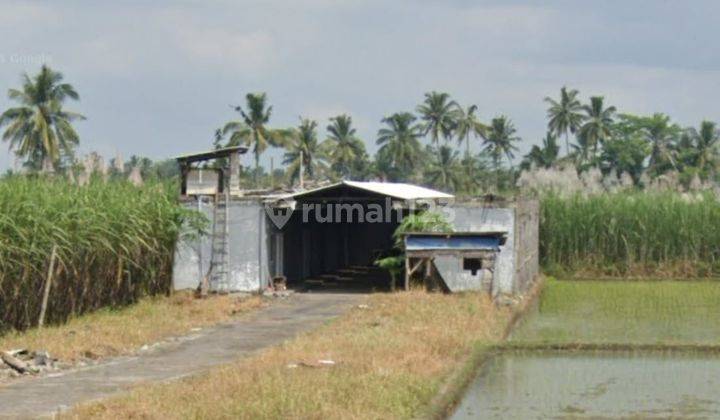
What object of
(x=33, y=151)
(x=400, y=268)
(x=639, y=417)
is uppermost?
(x=33, y=151)

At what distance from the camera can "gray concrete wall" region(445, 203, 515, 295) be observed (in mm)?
23500

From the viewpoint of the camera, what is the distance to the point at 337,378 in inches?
455

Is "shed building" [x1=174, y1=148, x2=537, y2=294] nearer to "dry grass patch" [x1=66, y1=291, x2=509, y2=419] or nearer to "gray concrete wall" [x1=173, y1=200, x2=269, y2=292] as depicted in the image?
"gray concrete wall" [x1=173, y1=200, x2=269, y2=292]

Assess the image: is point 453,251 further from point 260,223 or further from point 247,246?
point 247,246

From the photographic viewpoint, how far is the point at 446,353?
14.5 metres

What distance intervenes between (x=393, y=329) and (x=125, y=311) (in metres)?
5.49

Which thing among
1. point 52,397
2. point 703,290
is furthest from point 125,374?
point 703,290

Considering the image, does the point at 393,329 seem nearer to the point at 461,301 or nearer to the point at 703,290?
the point at 461,301

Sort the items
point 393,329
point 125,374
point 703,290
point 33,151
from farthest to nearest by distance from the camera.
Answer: point 33,151, point 703,290, point 393,329, point 125,374

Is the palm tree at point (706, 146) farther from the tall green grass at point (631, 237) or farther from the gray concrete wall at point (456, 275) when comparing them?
the gray concrete wall at point (456, 275)

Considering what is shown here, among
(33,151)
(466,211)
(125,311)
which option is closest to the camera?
(125,311)

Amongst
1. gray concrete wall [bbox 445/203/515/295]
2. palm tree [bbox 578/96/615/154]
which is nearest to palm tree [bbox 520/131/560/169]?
palm tree [bbox 578/96/615/154]

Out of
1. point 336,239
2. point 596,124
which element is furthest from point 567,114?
point 336,239

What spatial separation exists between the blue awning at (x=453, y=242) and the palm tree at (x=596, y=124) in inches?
1976
